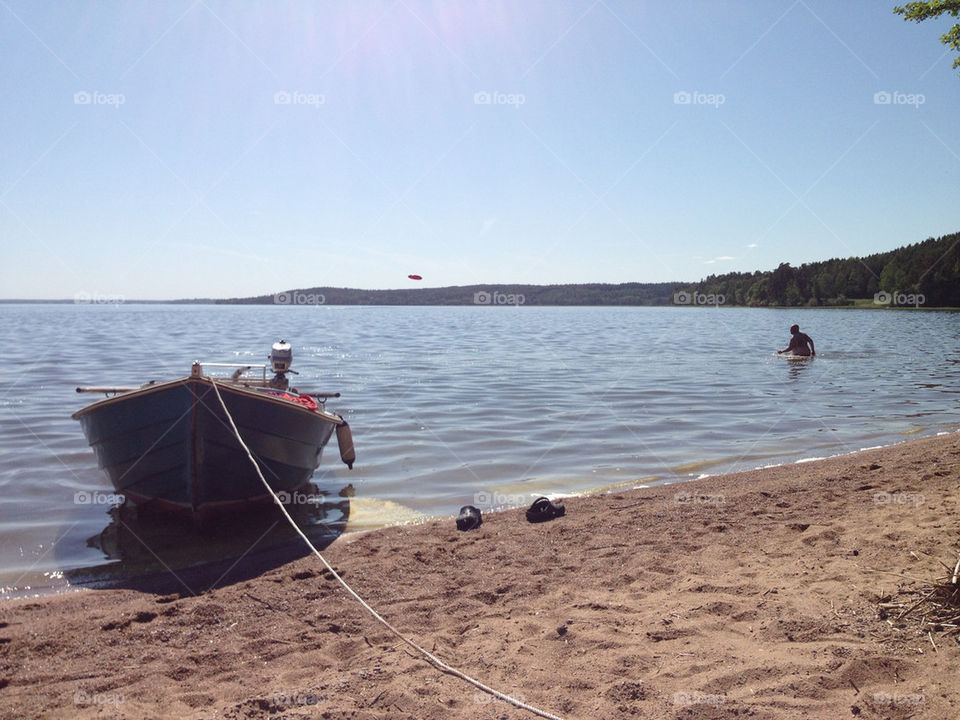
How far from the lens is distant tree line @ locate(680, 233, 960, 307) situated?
291 feet

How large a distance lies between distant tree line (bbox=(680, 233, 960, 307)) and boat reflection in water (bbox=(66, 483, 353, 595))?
87104 millimetres

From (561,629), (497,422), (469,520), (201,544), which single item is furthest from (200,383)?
(497,422)

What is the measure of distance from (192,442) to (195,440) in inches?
1.7

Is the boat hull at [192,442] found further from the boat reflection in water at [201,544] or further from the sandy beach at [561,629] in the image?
the sandy beach at [561,629]

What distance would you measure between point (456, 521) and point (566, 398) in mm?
10903

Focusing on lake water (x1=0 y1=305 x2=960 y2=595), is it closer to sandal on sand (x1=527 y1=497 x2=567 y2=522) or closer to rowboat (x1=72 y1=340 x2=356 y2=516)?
rowboat (x1=72 y1=340 x2=356 y2=516)

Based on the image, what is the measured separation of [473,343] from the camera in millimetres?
39562

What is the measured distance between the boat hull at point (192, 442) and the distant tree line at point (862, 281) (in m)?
87.4

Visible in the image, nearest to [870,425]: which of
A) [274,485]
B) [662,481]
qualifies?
[662,481]

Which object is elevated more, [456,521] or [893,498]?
[893,498]

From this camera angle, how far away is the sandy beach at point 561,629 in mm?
3705

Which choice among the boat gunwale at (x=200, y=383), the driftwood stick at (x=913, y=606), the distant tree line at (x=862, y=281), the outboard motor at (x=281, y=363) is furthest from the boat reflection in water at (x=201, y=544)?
the distant tree line at (x=862, y=281)

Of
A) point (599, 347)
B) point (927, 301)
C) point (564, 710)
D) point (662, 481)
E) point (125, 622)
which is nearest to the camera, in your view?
point (564, 710)

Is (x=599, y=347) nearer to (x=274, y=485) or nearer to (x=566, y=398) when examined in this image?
(x=566, y=398)
